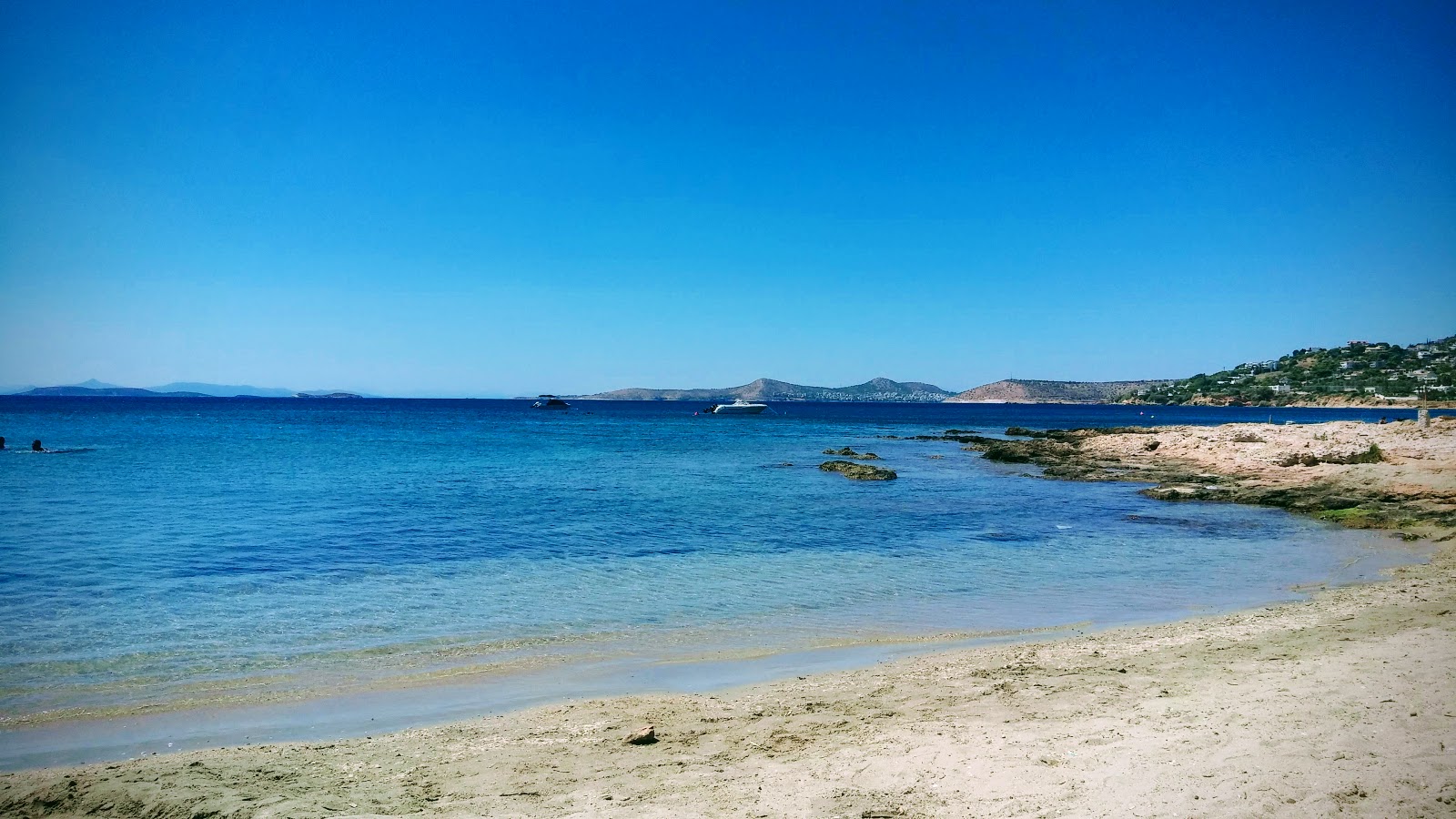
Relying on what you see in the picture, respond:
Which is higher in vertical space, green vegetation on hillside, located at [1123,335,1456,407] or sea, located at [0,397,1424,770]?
green vegetation on hillside, located at [1123,335,1456,407]

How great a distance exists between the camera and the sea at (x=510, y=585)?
904cm

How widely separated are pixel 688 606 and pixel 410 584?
541cm

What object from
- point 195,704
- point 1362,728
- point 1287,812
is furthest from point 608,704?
point 1362,728

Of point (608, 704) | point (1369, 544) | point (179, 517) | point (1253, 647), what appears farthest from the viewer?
point (179, 517)

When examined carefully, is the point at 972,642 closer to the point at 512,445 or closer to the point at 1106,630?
the point at 1106,630

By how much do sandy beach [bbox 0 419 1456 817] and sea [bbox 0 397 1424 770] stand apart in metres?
1.04

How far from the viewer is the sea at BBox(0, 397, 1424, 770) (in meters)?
9.04

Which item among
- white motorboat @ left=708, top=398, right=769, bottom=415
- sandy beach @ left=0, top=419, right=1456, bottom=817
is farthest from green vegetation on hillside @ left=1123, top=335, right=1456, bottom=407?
sandy beach @ left=0, top=419, right=1456, bottom=817

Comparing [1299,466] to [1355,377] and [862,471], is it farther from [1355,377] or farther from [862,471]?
[1355,377]

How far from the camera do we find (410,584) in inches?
569

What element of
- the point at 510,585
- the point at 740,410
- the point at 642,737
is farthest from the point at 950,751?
the point at 740,410

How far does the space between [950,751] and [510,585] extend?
997 cm

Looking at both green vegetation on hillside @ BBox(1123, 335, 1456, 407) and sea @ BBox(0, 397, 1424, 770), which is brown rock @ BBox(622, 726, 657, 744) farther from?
green vegetation on hillside @ BBox(1123, 335, 1456, 407)

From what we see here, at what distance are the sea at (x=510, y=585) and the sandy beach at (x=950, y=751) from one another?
1.04 m
